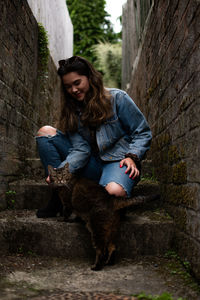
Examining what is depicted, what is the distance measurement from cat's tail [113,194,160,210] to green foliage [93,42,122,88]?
11092 mm

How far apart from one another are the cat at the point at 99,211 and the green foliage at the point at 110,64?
35.7 ft

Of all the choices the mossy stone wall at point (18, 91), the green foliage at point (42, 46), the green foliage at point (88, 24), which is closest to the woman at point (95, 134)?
the mossy stone wall at point (18, 91)

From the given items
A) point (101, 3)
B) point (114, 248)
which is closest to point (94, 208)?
point (114, 248)

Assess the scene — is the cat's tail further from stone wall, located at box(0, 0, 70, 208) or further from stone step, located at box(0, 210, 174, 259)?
stone wall, located at box(0, 0, 70, 208)

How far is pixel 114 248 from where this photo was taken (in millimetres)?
2258

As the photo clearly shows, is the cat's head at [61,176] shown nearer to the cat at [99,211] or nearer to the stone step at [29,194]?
the cat at [99,211]

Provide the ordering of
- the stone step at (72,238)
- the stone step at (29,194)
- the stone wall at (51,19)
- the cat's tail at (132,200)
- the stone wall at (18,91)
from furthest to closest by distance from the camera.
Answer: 1. the stone wall at (51,19)
2. the stone step at (29,194)
3. the stone wall at (18,91)
4. the stone step at (72,238)
5. the cat's tail at (132,200)

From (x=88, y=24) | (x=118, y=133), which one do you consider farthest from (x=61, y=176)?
(x=88, y=24)

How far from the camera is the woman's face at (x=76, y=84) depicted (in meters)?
2.56

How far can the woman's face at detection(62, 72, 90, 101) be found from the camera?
2.56 m

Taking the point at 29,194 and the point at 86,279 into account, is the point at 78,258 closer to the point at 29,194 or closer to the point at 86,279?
the point at 86,279

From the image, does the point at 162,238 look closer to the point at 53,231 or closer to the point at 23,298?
the point at 53,231

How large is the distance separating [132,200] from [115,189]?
17cm

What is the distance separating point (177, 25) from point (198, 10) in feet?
1.90
